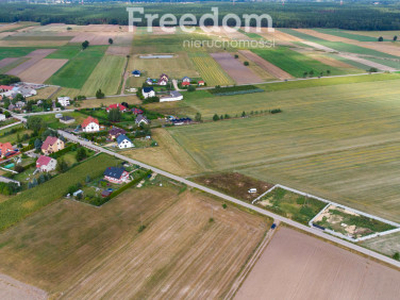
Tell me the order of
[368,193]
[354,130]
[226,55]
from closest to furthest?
1. [368,193]
2. [354,130]
3. [226,55]

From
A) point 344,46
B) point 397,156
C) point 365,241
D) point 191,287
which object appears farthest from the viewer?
point 344,46

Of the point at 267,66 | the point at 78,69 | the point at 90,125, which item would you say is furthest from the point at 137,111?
the point at 267,66

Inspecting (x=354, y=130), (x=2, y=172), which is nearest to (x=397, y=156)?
(x=354, y=130)

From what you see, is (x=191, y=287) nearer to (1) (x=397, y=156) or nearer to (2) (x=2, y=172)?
(2) (x=2, y=172)

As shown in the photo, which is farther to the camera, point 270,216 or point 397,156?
point 397,156

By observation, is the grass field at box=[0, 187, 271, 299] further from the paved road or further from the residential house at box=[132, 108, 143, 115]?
the residential house at box=[132, 108, 143, 115]

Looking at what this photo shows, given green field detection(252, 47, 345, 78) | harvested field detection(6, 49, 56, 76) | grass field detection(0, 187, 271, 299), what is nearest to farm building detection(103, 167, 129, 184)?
grass field detection(0, 187, 271, 299)
